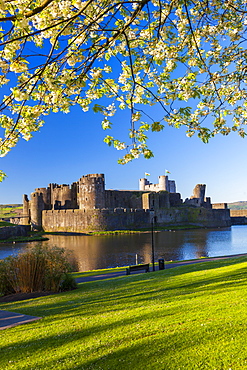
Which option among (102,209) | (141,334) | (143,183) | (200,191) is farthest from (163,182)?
(141,334)

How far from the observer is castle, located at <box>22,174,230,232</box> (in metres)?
60.1

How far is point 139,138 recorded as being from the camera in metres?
6.11

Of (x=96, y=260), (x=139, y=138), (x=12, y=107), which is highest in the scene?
(x=12, y=107)

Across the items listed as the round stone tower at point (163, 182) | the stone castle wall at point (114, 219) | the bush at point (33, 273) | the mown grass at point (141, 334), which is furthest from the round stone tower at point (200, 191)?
the mown grass at point (141, 334)

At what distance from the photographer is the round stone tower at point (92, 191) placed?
61406 millimetres

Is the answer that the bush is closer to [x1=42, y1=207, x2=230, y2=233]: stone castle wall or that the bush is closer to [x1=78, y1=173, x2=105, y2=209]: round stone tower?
[x1=42, y1=207, x2=230, y2=233]: stone castle wall

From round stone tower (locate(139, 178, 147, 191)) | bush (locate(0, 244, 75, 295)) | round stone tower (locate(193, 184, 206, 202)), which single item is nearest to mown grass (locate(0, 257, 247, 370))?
bush (locate(0, 244, 75, 295))

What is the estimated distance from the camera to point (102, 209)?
5997 centimetres

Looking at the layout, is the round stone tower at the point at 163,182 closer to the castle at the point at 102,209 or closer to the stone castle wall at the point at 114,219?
the castle at the point at 102,209

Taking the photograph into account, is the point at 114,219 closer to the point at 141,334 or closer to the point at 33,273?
the point at 33,273

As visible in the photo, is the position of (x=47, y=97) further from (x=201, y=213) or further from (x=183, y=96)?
(x=201, y=213)

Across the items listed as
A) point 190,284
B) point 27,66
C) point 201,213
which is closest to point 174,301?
point 190,284

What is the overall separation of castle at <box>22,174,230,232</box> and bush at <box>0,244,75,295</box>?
46160 mm

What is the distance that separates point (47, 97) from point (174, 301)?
5.41 m
